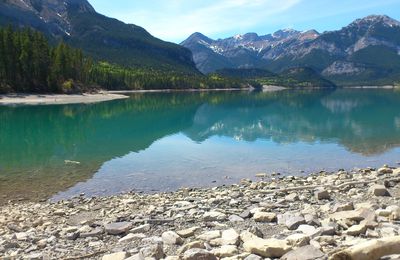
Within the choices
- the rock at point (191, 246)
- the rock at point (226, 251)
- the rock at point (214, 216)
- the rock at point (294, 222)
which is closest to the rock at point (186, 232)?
the rock at point (191, 246)

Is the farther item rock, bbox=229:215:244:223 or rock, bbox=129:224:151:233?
rock, bbox=229:215:244:223

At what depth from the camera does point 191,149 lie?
51844 mm

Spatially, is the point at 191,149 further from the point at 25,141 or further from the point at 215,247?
the point at 215,247

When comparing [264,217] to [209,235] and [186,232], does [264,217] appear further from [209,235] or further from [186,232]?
[186,232]

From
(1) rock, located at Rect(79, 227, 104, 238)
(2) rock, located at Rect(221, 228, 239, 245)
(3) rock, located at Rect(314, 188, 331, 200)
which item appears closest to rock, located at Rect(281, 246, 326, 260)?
(2) rock, located at Rect(221, 228, 239, 245)

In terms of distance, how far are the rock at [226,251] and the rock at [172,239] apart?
217 cm

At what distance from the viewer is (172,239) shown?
1513 centimetres

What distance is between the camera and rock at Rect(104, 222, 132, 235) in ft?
55.9

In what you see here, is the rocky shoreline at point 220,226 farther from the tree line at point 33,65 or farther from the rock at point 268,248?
the tree line at point 33,65

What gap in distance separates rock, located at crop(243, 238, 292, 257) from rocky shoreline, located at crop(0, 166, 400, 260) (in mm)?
29

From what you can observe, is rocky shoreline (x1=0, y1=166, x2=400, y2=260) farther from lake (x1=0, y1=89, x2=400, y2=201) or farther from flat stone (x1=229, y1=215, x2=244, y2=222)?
lake (x1=0, y1=89, x2=400, y2=201)

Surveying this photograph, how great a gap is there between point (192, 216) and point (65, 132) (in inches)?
2161

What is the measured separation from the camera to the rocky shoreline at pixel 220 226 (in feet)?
41.7

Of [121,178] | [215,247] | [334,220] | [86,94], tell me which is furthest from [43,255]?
[86,94]
